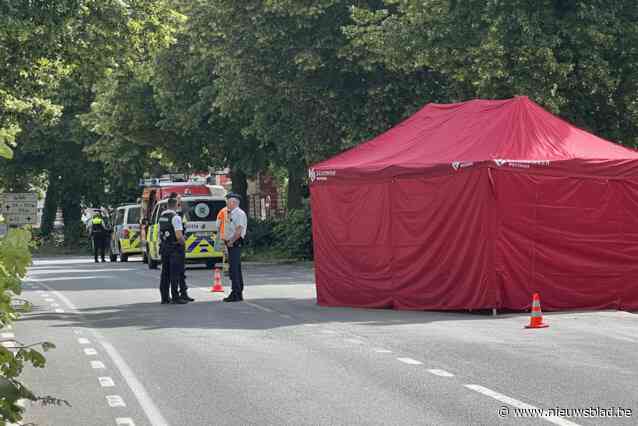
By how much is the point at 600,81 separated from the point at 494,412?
2404 centimetres

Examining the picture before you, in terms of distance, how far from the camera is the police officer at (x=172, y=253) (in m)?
23.1

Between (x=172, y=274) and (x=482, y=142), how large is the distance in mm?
5798

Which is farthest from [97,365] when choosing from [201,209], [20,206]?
[20,206]

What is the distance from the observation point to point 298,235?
140 ft

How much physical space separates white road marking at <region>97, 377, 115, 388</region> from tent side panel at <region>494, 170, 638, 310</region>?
27.4ft

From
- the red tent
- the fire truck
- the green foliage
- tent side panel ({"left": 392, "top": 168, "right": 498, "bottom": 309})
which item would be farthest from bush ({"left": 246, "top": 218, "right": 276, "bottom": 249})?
the green foliage

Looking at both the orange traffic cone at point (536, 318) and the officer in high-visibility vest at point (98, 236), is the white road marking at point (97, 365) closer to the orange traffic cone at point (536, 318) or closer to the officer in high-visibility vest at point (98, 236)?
the orange traffic cone at point (536, 318)

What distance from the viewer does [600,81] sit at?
3284 centimetres

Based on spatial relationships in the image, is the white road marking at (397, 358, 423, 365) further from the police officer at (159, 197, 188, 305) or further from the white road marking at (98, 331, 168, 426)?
the police officer at (159, 197, 188, 305)

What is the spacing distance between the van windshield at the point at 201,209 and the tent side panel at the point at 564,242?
16954 mm

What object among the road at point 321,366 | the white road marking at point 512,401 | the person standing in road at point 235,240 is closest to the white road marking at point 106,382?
the road at point 321,366

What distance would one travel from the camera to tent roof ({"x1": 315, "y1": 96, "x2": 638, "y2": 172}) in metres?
20.6

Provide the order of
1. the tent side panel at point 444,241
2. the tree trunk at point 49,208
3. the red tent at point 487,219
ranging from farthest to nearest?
the tree trunk at point 49,208
the red tent at point 487,219
the tent side panel at point 444,241

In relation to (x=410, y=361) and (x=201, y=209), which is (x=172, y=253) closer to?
(x=410, y=361)
